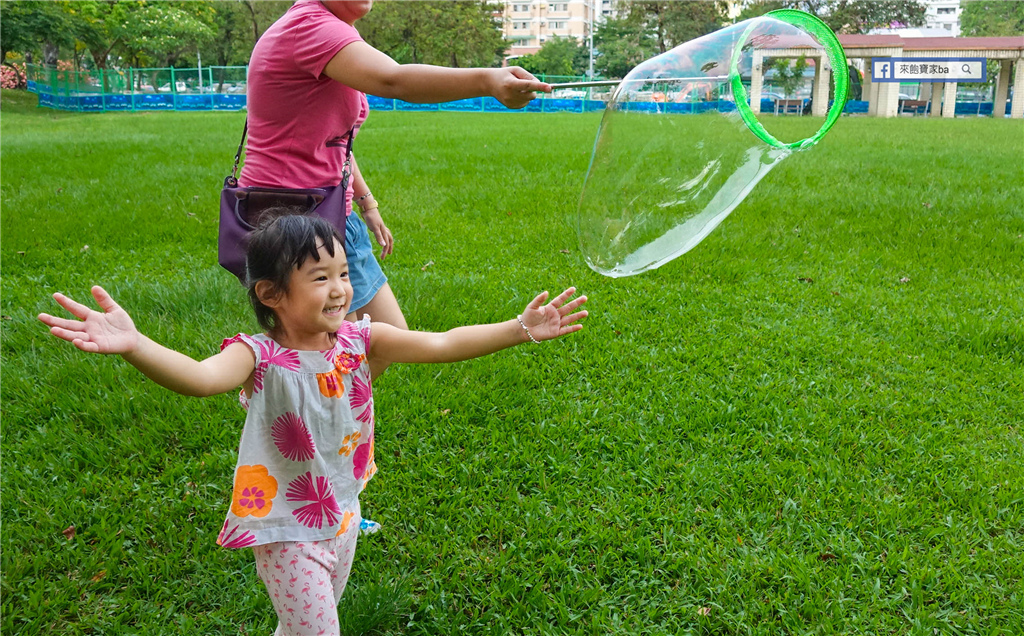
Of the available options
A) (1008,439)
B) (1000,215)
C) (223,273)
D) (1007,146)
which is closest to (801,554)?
(1008,439)

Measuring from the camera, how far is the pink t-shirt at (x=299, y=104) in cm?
217

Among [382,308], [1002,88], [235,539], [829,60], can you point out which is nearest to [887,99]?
[1002,88]

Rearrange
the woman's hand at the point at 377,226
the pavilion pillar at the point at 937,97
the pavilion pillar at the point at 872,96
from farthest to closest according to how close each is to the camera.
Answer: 1. the pavilion pillar at the point at 937,97
2. the pavilion pillar at the point at 872,96
3. the woman's hand at the point at 377,226

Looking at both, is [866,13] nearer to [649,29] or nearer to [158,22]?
[649,29]

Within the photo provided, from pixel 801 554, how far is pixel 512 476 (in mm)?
1103

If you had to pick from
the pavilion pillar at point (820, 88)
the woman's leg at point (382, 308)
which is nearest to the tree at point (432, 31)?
the woman's leg at point (382, 308)

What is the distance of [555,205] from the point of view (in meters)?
8.02

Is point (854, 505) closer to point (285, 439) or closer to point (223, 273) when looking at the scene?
point (285, 439)

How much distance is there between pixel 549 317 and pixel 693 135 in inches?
29.8

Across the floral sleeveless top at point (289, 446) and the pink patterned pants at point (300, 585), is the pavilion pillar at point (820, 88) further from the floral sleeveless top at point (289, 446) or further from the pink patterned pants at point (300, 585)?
the pink patterned pants at point (300, 585)

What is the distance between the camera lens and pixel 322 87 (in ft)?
7.46

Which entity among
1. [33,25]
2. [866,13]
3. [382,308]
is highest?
[866,13]

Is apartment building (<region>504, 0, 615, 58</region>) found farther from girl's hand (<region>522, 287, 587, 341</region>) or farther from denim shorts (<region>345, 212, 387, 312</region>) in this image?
girl's hand (<region>522, 287, 587, 341</region>)

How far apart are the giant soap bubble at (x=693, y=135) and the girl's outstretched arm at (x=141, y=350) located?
4.06ft
